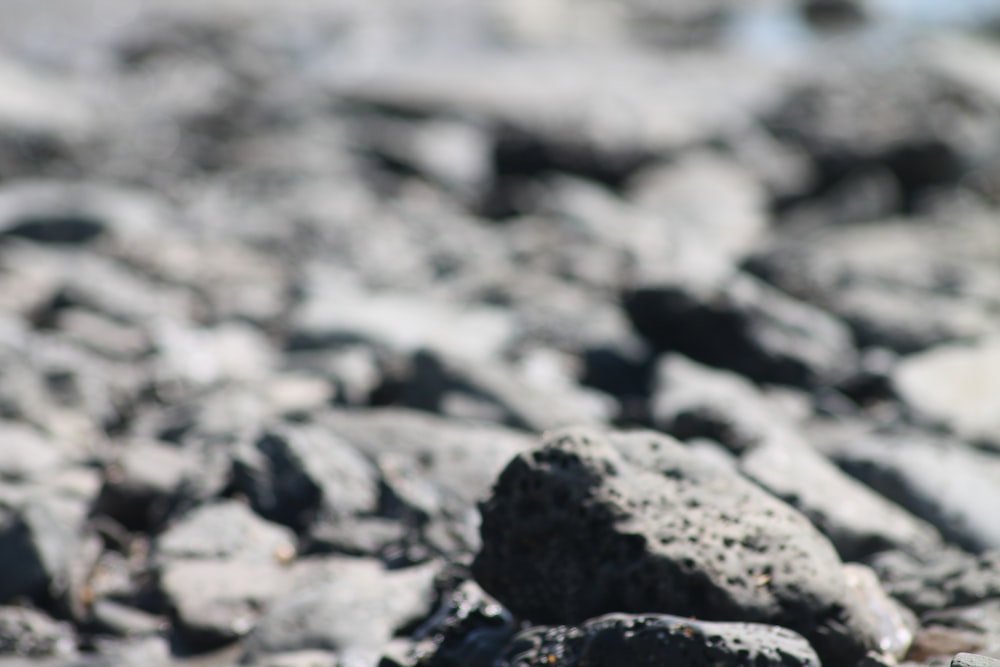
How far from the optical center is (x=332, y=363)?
5.60 meters

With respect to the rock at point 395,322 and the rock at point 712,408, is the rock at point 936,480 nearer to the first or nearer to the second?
the rock at point 712,408

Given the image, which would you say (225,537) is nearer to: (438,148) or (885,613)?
(885,613)

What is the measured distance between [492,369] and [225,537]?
1.61 meters

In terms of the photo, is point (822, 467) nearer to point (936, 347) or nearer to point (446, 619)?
point (446, 619)

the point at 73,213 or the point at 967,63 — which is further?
the point at 967,63

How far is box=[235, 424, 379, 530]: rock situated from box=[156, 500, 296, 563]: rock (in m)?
0.08

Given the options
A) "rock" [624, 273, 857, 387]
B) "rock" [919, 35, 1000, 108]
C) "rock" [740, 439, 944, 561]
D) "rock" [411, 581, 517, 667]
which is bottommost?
"rock" [919, 35, 1000, 108]

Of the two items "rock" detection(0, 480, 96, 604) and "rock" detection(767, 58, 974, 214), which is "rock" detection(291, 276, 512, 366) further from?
"rock" detection(767, 58, 974, 214)

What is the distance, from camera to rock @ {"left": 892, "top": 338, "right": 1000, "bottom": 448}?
204 inches

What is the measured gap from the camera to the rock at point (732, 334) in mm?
5805

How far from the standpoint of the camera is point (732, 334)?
231 inches

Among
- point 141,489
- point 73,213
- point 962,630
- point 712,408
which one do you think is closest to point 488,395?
point 712,408

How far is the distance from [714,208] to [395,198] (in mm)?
2784

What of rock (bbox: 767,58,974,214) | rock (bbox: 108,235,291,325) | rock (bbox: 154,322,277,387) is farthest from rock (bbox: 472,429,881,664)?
rock (bbox: 767,58,974,214)
